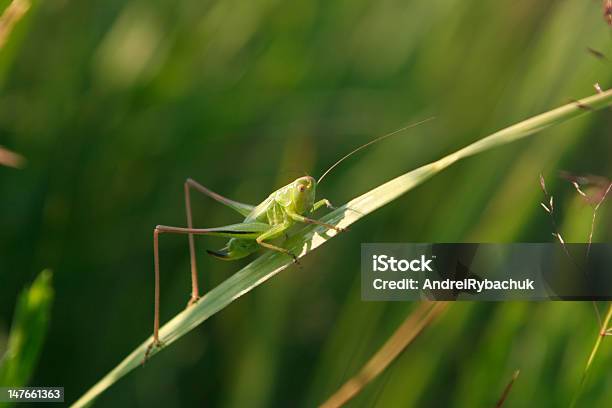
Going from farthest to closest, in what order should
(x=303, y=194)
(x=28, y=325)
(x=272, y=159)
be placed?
(x=272, y=159) < (x=303, y=194) < (x=28, y=325)

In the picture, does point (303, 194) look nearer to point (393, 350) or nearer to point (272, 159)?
point (393, 350)

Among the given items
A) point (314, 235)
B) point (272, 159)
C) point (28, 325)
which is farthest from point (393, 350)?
point (272, 159)

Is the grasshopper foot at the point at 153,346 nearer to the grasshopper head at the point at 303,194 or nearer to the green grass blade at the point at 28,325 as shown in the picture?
the green grass blade at the point at 28,325

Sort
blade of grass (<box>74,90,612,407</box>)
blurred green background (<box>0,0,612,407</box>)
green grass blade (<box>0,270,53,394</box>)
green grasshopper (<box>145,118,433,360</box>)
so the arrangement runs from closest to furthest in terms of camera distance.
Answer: blade of grass (<box>74,90,612,407</box>) → green grass blade (<box>0,270,53,394</box>) → green grasshopper (<box>145,118,433,360</box>) → blurred green background (<box>0,0,612,407</box>)

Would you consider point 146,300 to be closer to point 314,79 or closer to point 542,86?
point 314,79

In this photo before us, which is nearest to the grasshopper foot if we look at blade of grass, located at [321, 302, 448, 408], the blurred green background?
blade of grass, located at [321, 302, 448, 408]

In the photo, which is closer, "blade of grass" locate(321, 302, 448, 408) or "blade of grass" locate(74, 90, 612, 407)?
"blade of grass" locate(74, 90, 612, 407)

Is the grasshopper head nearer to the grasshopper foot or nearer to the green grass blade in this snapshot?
the grasshopper foot
